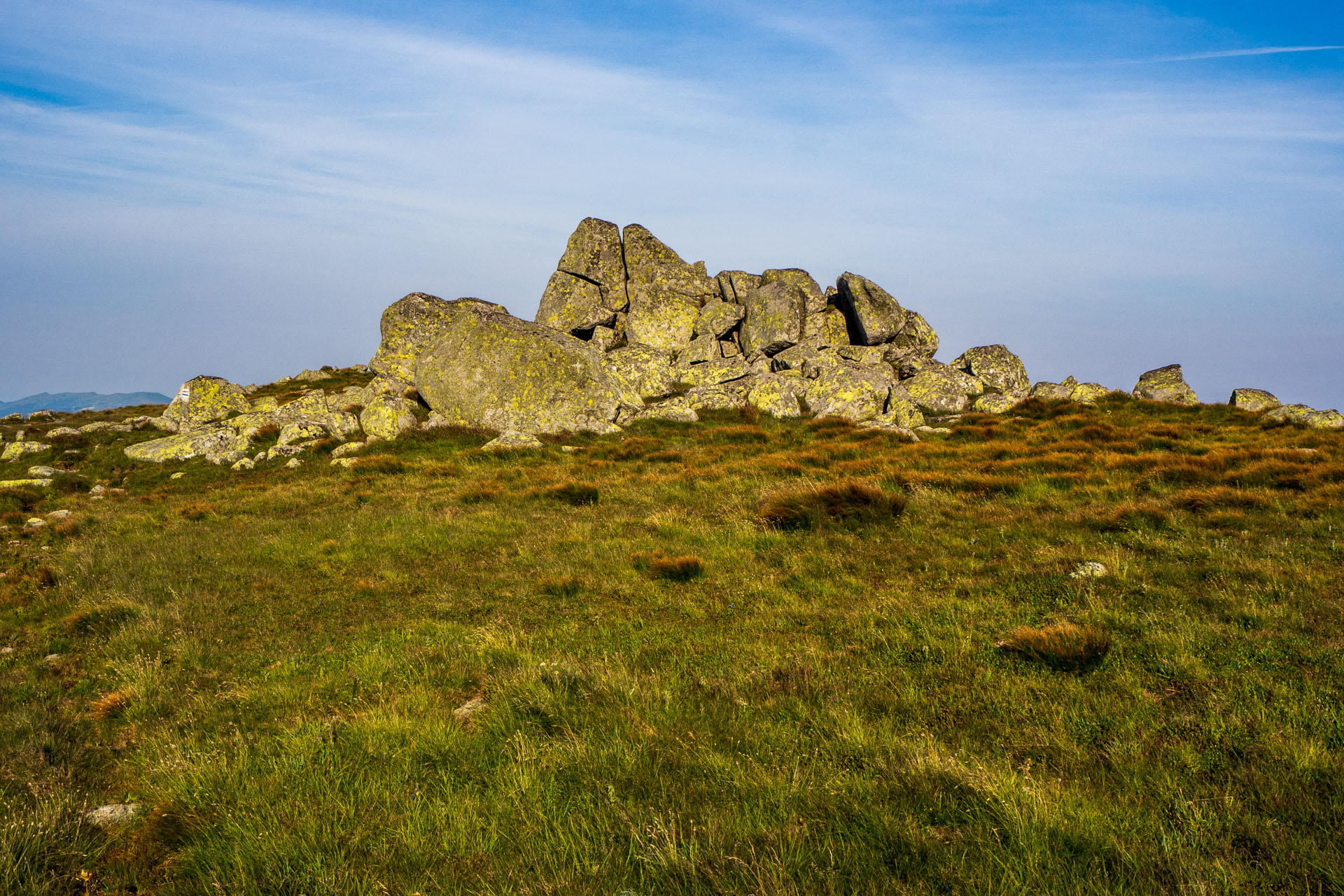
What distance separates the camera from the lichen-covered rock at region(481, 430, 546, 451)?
2461 centimetres

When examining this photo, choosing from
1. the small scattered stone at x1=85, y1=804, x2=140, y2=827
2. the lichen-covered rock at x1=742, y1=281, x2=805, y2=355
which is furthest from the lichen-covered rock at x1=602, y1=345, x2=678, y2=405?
the small scattered stone at x1=85, y1=804, x2=140, y2=827

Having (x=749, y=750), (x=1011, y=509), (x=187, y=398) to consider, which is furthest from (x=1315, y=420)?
(x=187, y=398)

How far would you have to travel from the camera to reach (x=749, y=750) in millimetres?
5016

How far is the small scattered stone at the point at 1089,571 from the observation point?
27.7ft

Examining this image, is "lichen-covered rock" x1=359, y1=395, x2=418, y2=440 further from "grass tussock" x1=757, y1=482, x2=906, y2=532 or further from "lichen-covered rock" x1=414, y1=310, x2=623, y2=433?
"grass tussock" x1=757, y1=482, x2=906, y2=532

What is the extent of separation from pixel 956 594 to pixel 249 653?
9683mm

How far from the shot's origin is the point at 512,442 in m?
25.4

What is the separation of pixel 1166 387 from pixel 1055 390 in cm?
631

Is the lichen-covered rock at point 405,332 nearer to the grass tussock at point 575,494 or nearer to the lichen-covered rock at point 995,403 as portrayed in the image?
the grass tussock at point 575,494

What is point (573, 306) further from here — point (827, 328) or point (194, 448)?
point (194, 448)

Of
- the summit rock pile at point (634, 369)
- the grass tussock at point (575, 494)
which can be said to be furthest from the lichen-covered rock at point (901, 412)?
the grass tussock at point (575, 494)

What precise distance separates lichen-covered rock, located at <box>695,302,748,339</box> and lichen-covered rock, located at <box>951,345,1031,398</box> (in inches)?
582

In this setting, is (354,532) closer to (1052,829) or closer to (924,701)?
(924,701)

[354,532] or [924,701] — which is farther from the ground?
[924,701]
